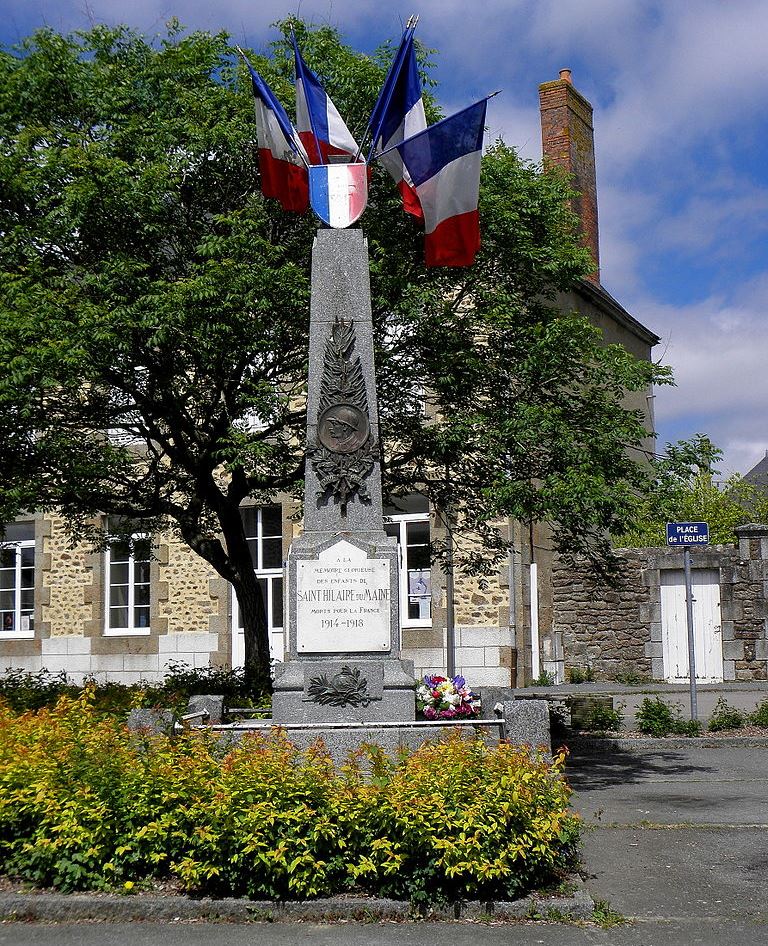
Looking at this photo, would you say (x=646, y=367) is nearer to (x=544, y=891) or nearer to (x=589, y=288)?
(x=544, y=891)

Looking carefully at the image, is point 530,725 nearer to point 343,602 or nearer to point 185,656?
point 343,602

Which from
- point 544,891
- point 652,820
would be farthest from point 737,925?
point 652,820

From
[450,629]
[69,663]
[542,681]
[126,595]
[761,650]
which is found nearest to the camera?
[450,629]

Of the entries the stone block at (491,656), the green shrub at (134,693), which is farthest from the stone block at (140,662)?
the green shrub at (134,693)

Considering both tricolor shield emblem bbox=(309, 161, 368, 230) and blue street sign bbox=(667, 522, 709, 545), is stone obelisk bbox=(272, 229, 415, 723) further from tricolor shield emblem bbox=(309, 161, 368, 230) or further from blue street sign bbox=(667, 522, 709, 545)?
blue street sign bbox=(667, 522, 709, 545)

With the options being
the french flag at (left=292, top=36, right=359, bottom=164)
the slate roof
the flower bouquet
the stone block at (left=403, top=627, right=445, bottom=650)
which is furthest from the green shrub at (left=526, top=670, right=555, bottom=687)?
the slate roof

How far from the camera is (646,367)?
12.6 meters

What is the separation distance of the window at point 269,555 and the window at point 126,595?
1.99m

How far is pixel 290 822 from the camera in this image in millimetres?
6492

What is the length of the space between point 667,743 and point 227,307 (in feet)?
23.8

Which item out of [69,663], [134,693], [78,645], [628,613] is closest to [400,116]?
[134,693]

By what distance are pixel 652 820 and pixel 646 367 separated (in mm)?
5226

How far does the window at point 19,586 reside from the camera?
2338cm

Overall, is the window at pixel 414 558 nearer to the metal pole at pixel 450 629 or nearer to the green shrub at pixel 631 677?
the metal pole at pixel 450 629
